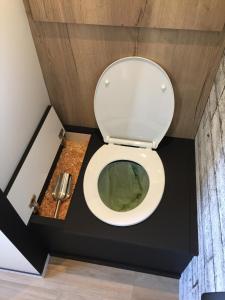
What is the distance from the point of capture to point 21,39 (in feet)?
3.29

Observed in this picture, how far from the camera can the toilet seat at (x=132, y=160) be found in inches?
41.5

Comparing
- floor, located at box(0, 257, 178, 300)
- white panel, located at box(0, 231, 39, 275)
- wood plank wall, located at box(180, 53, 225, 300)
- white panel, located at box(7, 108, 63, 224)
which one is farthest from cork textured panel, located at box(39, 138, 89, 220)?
wood plank wall, located at box(180, 53, 225, 300)

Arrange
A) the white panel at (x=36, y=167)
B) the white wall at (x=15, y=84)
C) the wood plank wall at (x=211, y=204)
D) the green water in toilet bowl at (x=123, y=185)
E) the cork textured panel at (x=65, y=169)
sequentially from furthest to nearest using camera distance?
the cork textured panel at (x=65, y=169), the green water in toilet bowl at (x=123, y=185), the white panel at (x=36, y=167), the white wall at (x=15, y=84), the wood plank wall at (x=211, y=204)

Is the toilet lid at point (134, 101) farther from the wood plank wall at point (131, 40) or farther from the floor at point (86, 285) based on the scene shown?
the floor at point (86, 285)

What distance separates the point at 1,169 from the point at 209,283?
33.1 inches

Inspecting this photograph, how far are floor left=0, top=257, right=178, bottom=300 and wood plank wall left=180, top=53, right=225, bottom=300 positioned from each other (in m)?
0.14

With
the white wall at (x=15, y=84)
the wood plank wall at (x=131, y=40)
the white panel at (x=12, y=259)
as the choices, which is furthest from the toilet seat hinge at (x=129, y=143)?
the white panel at (x=12, y=259)

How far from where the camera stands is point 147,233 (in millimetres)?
1055

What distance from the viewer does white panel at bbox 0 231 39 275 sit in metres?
0.99

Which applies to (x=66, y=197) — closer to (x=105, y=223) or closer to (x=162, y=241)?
(x=105, y=223)

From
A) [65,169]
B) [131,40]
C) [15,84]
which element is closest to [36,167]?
[65,169]

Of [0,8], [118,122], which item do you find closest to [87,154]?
[118,122]

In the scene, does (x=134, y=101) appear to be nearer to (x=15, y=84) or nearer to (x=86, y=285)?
(x=15, y=84)

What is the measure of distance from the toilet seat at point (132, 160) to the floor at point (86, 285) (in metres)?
0.42
